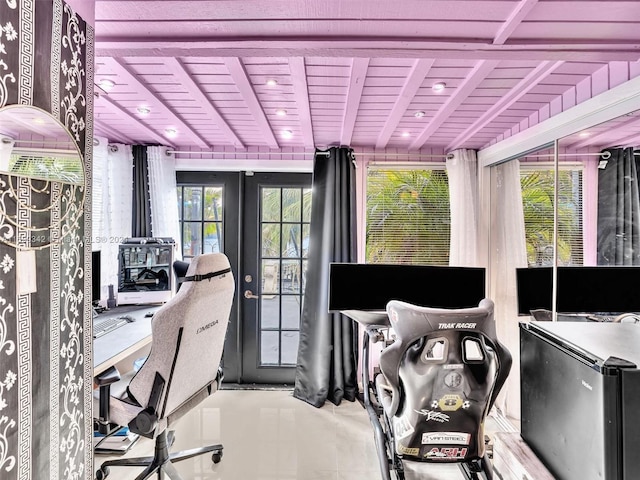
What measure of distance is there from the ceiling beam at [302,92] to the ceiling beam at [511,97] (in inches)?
44.3

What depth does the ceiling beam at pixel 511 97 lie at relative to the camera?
5.20 ft

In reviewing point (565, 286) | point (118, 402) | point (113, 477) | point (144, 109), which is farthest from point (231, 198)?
point (565, 286)

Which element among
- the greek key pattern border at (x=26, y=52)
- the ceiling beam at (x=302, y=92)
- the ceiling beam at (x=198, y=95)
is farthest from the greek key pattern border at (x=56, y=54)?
the ceiling beam at (x=302, y=92)

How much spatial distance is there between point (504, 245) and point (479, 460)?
1.57 meters

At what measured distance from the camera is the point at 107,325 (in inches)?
86.7

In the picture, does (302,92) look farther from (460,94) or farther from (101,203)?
(101,203)

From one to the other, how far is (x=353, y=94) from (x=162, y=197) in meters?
1.94

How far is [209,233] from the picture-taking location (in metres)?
3.18

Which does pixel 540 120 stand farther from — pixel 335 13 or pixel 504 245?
pixel 335 13

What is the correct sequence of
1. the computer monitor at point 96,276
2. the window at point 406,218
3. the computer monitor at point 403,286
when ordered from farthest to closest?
the window at point 406,218
the computer monitor at point 403,286
the computer monitor at point 96,276


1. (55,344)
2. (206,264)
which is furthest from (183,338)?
(55,344)

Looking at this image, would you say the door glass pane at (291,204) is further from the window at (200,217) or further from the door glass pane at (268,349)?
the door glass pane at (268,349)

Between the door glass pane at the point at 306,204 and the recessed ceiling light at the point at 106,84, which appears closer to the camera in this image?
the recessed ceiling light at the point at 106,84

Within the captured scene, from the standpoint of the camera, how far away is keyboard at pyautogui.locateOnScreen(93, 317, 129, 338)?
2.08 metres
